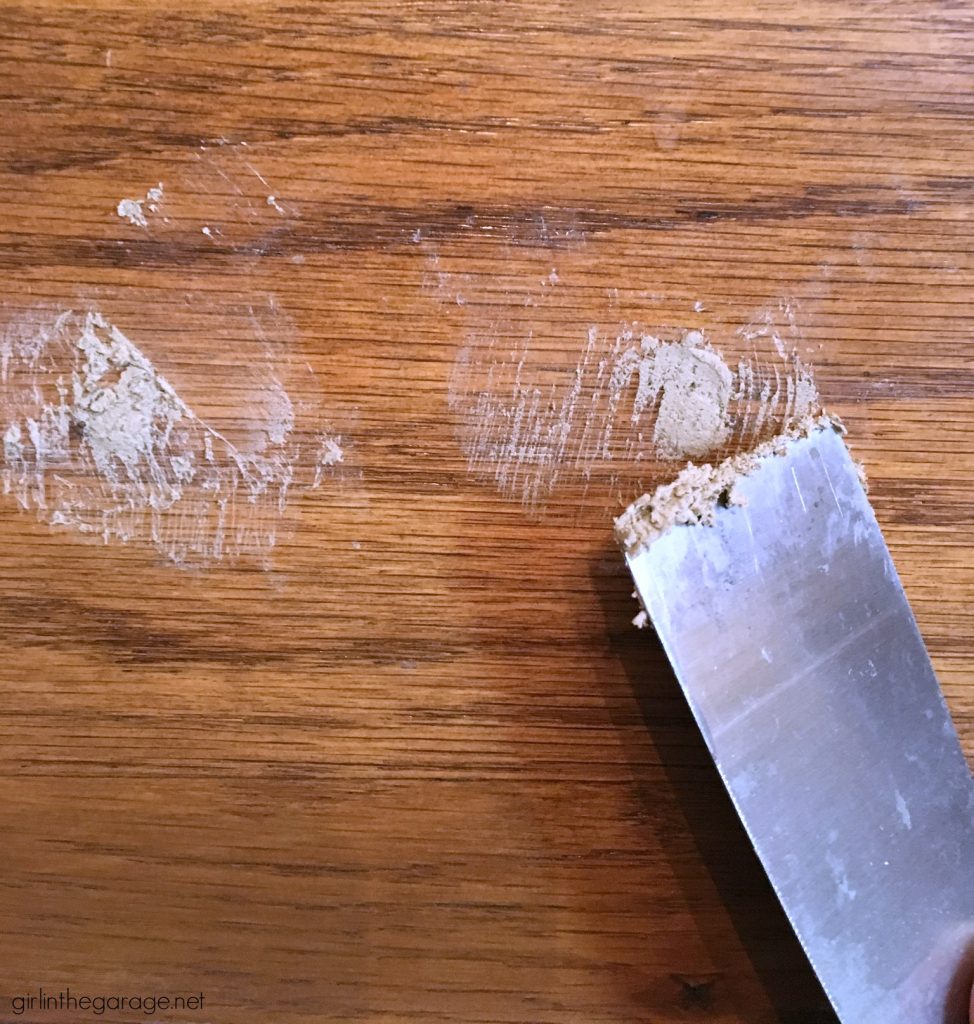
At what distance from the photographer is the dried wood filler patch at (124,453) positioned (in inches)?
23.7

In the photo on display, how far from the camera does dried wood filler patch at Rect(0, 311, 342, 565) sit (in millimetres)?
602

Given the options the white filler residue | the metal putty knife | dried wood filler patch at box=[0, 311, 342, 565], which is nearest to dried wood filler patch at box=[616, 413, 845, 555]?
the metal putty knife

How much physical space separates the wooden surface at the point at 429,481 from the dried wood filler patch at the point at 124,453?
0.07 feet

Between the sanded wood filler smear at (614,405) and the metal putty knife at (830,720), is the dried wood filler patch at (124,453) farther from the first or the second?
the metal putty knife at (830,720)

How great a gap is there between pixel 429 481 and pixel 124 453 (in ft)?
0.88

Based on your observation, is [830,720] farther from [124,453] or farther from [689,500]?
[124,453]

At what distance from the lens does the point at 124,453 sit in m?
0.61

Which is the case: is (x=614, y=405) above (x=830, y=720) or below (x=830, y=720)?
above

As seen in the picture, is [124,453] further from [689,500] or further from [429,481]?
[689,500]

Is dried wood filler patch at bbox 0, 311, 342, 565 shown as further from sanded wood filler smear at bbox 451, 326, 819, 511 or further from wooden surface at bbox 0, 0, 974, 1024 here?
sanded wood filler smear at bbox 451, 326, 819, 511

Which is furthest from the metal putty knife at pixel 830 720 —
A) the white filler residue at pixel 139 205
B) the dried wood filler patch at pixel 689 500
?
the white filler residue at pixel 139 205

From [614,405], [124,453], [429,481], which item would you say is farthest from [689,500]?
[124,453]

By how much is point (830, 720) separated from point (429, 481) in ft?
1.30

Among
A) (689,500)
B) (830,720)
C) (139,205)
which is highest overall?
(139,205)
